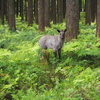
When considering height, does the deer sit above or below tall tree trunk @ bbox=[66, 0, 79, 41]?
below

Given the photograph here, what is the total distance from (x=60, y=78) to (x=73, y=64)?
3.46 ft

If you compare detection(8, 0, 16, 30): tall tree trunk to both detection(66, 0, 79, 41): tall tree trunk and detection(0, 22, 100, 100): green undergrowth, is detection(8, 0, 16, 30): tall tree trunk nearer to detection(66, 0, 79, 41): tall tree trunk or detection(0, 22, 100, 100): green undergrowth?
detection(66, 0, 79, 41): tall tree trunk

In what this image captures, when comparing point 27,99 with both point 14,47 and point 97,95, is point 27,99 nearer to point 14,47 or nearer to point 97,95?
point 97,95

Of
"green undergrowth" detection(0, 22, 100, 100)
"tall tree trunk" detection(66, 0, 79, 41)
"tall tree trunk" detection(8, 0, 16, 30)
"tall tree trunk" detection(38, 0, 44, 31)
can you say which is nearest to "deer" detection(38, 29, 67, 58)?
"green undergrowth" detection(0, 22, 100, 100)

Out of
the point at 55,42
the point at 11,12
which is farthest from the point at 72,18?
the point at 11,12

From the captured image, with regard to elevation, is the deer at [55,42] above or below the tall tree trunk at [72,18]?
below

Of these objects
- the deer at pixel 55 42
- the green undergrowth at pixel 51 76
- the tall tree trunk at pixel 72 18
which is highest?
the tall tree trunk at pixel 72 18

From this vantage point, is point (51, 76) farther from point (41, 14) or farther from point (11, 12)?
point (11, 12)

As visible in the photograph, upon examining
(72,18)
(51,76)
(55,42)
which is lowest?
(51,76)

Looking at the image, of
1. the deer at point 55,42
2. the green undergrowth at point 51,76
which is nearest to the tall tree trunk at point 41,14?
the deer at point 55,42

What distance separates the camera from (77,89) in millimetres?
5285

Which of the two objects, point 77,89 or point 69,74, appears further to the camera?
point 69,74

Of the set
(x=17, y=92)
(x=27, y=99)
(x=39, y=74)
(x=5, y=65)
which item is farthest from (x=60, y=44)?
(x=27, y=99)

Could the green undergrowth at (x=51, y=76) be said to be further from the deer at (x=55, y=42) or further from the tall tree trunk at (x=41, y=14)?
the tall tree trunk at (x=41, y=14)
